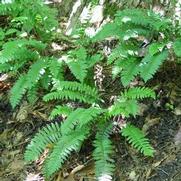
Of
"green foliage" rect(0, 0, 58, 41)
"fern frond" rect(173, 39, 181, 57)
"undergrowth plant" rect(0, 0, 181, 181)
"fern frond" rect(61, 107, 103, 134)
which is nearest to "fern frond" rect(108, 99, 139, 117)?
"undergrowth plant" rect(0, 0, 181, 181)

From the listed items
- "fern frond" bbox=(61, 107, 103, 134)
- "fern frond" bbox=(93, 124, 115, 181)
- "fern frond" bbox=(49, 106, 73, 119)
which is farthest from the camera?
"fern frond" bbox=(49, 106, 73, 119)

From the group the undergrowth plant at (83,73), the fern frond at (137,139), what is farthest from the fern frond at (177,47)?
the fern frond at (137,139)

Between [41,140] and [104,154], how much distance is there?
737mm

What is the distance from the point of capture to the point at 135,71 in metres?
4.88

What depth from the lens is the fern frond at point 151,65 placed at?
15.5 feet

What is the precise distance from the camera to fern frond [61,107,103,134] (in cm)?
441

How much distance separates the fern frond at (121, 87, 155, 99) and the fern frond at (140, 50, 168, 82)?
13 centimetres

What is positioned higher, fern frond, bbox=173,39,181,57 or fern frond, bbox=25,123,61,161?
fern frond, bbox=173,39,181,57

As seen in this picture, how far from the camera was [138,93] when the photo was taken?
4.66 m

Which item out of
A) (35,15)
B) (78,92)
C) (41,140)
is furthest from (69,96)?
(35,15)

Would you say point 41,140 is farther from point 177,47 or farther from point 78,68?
point 177,47

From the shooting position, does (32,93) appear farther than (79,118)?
Yes

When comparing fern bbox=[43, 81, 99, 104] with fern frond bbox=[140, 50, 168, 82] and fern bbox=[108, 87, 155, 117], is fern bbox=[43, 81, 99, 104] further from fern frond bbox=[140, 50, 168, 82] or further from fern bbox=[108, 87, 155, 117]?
fern frond bbox=[140, 50, 168, 82]

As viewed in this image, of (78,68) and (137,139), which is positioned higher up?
(78,68)
